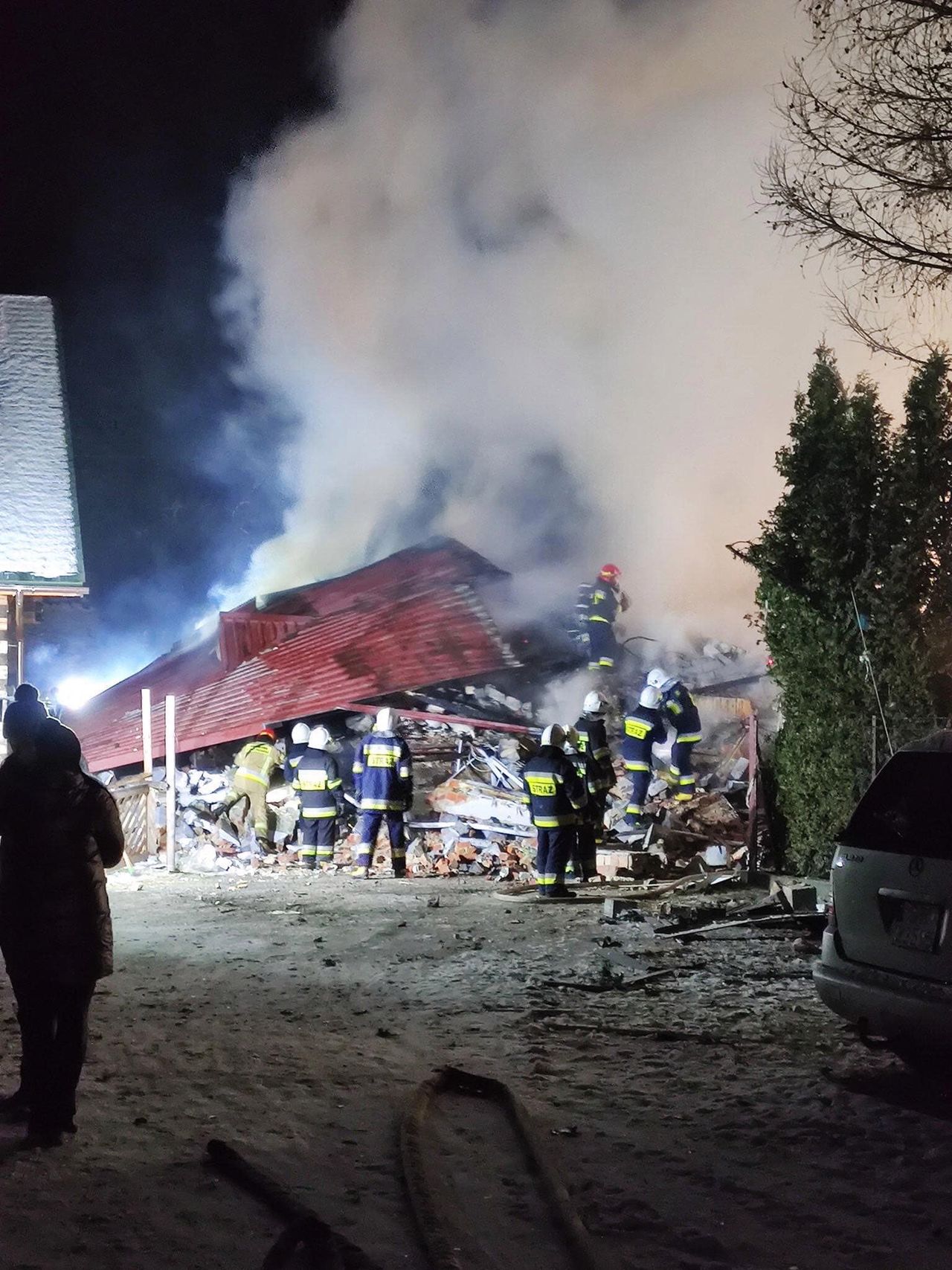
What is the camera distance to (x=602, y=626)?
16.6 metres

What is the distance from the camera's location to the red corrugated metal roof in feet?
51.4

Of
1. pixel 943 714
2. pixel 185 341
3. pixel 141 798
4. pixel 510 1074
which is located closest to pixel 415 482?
pixel 185 341

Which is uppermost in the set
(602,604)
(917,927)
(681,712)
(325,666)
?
(602,604)

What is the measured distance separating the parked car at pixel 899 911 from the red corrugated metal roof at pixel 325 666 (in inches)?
443

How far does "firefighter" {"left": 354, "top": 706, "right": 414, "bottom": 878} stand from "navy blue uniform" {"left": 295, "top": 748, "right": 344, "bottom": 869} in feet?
1.67

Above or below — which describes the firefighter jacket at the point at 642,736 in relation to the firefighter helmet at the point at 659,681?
below

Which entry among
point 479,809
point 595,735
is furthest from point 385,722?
point 595,735

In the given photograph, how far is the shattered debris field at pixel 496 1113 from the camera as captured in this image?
314 cm

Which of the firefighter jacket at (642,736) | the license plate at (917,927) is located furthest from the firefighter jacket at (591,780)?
the license plate at (917,927)

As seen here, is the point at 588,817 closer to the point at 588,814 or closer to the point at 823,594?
the point at 588,814

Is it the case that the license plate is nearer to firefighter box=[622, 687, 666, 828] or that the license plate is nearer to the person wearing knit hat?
the person wearing knit hat

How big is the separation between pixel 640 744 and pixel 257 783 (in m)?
5.00

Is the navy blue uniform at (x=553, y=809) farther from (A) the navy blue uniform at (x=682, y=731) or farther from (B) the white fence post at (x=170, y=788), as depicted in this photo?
(B) the white fence post at (x=170, y=788)

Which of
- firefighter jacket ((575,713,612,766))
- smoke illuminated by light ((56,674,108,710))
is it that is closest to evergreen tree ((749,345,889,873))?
firefighter jacket ((575,713,612,766))
